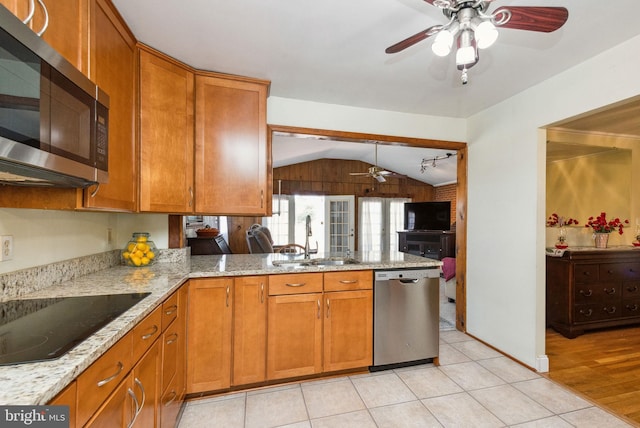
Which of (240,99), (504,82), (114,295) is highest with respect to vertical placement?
(504,82)

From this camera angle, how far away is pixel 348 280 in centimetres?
223

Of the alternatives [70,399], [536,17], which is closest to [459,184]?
[536,17]

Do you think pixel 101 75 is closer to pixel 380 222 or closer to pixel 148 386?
pixel 148 386

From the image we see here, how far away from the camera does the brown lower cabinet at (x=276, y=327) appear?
1.95m

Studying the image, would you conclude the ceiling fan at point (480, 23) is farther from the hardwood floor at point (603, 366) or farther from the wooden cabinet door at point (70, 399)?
the hardwood floor at point (603, 366)

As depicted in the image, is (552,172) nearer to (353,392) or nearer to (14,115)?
(353,392)

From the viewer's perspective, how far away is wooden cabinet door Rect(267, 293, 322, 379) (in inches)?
82.0

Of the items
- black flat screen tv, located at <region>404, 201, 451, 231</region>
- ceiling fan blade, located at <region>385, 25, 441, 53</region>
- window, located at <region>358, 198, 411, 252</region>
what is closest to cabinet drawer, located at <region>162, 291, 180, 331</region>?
ceiling fan blade, located at <region>385, 25, 441, 53</region>

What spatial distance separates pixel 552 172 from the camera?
4012 mm

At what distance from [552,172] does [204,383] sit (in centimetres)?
487

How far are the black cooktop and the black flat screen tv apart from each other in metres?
7.11

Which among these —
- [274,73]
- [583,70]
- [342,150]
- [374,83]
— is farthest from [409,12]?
[342,150]

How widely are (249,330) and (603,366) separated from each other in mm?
2951

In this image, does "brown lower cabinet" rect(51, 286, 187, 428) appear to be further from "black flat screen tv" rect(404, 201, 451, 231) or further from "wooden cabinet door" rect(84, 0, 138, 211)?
"black flat screen tv" rect(404, 201, 451, 231)
